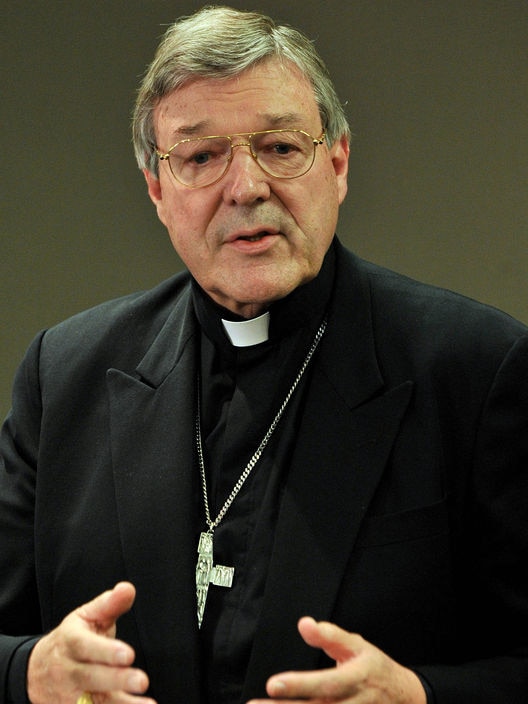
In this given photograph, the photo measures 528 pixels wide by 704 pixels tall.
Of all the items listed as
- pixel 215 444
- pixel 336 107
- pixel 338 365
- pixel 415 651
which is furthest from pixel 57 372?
pixel 415 651

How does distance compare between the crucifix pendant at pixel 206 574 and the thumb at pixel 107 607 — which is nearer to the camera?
the thumb at pixel 107 607

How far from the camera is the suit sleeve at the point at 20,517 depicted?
2129mm

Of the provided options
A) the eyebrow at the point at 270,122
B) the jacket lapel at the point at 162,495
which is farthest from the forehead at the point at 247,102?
the jacket lapel at the point at 162,495

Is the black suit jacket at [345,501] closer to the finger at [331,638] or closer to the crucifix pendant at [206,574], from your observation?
the crucifix pendant at [206,574]

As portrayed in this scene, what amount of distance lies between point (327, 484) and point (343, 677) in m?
0.40

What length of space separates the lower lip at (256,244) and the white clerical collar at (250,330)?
0.54ft

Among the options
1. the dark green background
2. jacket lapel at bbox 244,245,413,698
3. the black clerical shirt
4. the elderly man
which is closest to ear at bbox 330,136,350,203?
the elderly man

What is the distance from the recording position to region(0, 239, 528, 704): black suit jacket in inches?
72.5

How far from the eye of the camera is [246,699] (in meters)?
1.84

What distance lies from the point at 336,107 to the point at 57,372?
0.71 metres

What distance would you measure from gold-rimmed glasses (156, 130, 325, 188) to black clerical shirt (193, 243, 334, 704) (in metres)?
0.20

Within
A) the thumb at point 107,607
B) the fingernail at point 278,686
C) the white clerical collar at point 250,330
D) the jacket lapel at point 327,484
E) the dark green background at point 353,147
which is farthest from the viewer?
the dark green background at point 353,147

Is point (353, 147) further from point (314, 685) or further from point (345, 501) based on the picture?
point (314, 685)

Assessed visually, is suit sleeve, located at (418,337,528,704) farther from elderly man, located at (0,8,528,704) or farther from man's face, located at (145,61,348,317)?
man's face, located at (145,61,348,317)
